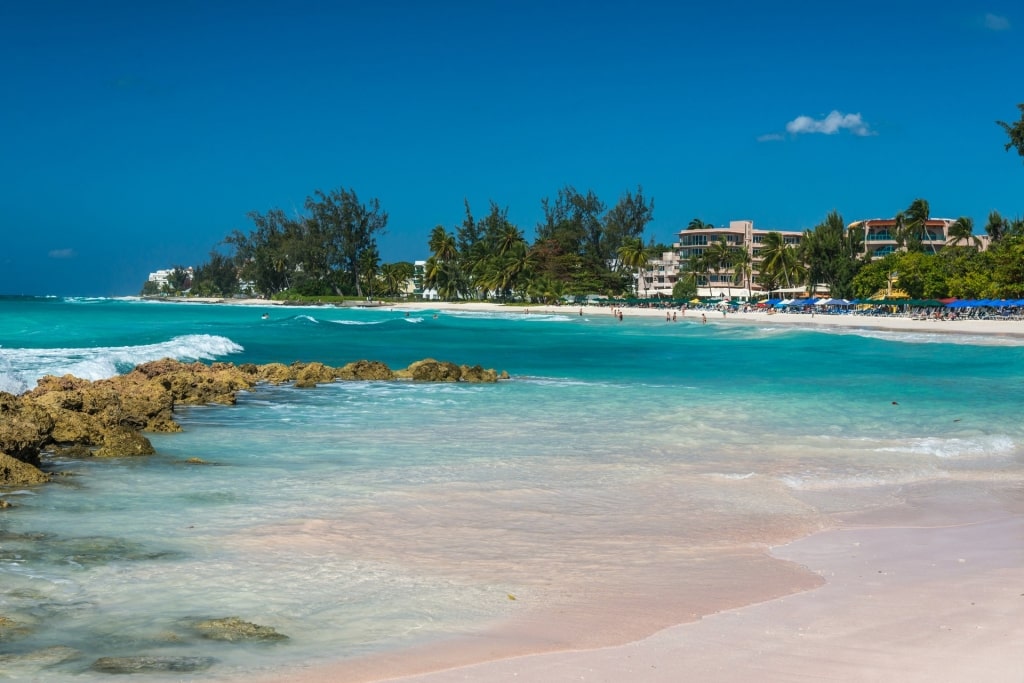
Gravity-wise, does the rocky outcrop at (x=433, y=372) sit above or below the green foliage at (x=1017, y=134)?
below

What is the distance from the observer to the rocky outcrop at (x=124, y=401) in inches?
463

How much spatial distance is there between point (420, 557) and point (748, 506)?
4.14 metres

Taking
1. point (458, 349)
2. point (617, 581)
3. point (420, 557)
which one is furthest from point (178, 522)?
point (458, 349)

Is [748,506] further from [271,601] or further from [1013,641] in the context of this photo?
[271,601]

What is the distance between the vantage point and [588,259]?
12506 centimetres

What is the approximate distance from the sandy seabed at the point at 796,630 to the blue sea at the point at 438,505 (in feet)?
0.66

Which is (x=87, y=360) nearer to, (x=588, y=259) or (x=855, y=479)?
(x=855, y=479)

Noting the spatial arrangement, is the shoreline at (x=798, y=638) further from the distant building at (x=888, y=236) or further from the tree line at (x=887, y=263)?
the distant building at (x=888, y=236)

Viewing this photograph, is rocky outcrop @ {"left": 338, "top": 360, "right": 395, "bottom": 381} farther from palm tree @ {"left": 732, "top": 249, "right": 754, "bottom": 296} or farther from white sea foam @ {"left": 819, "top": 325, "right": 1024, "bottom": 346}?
palm tree @ {"left": 732, "top": 249, "right": 754, "bottom": 296}

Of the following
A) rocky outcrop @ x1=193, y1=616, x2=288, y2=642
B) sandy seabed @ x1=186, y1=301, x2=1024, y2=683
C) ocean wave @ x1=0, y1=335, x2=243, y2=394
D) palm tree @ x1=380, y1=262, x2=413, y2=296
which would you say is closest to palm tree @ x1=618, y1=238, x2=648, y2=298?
palm tree @ x1=380, y1=262, x2=413, y2=296

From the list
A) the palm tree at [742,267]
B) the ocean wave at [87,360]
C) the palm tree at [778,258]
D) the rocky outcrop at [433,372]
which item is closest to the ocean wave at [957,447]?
the rocky outcrop at [433,372]

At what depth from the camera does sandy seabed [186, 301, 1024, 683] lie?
5461mm

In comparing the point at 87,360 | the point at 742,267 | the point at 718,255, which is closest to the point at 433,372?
the point at 87,360

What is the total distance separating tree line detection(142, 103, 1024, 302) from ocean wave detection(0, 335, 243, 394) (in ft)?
180
